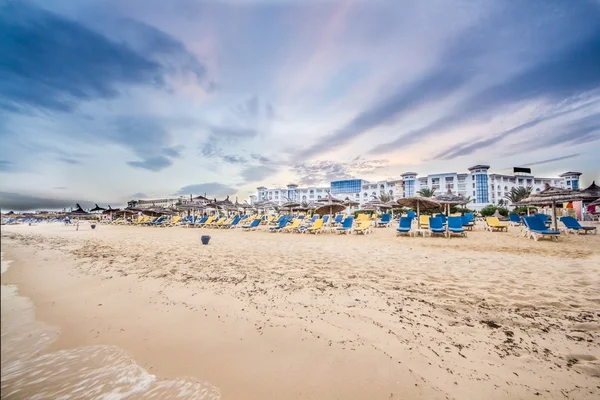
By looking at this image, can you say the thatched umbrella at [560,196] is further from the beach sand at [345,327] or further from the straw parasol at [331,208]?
the straw parasol at [331,208]

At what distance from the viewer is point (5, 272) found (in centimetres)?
66

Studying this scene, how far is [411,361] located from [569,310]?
236 cm

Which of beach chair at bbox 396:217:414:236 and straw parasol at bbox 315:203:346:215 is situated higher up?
straw parasol at bbox 315:203:346:215

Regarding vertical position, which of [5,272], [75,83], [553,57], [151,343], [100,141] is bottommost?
[151,343]

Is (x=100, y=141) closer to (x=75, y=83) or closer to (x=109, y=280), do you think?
(x=75, y=83)

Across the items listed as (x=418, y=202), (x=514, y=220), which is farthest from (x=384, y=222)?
(x=514, y=220)

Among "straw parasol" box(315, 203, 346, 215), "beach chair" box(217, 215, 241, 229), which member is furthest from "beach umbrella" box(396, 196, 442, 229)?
"beach chair" box(217, 215, 241, 229)

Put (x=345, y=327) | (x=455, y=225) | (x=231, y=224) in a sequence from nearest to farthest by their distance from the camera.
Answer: (x=345, y=327), (x=455, y=225), (x=231, y=224)

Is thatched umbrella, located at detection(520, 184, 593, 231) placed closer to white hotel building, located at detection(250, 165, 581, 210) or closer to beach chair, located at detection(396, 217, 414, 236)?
beach chair, located at detection(396, 217, 414, 236)

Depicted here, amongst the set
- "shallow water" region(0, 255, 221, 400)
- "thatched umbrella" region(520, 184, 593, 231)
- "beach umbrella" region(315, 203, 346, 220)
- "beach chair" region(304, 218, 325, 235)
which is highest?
"thatched umbrella" region(520, 184, 593, 231)

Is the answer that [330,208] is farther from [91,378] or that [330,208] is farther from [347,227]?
[91,378]

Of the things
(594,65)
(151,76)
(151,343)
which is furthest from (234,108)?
(594,65)

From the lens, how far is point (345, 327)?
240 cm

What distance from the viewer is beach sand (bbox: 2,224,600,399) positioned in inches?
66.5
